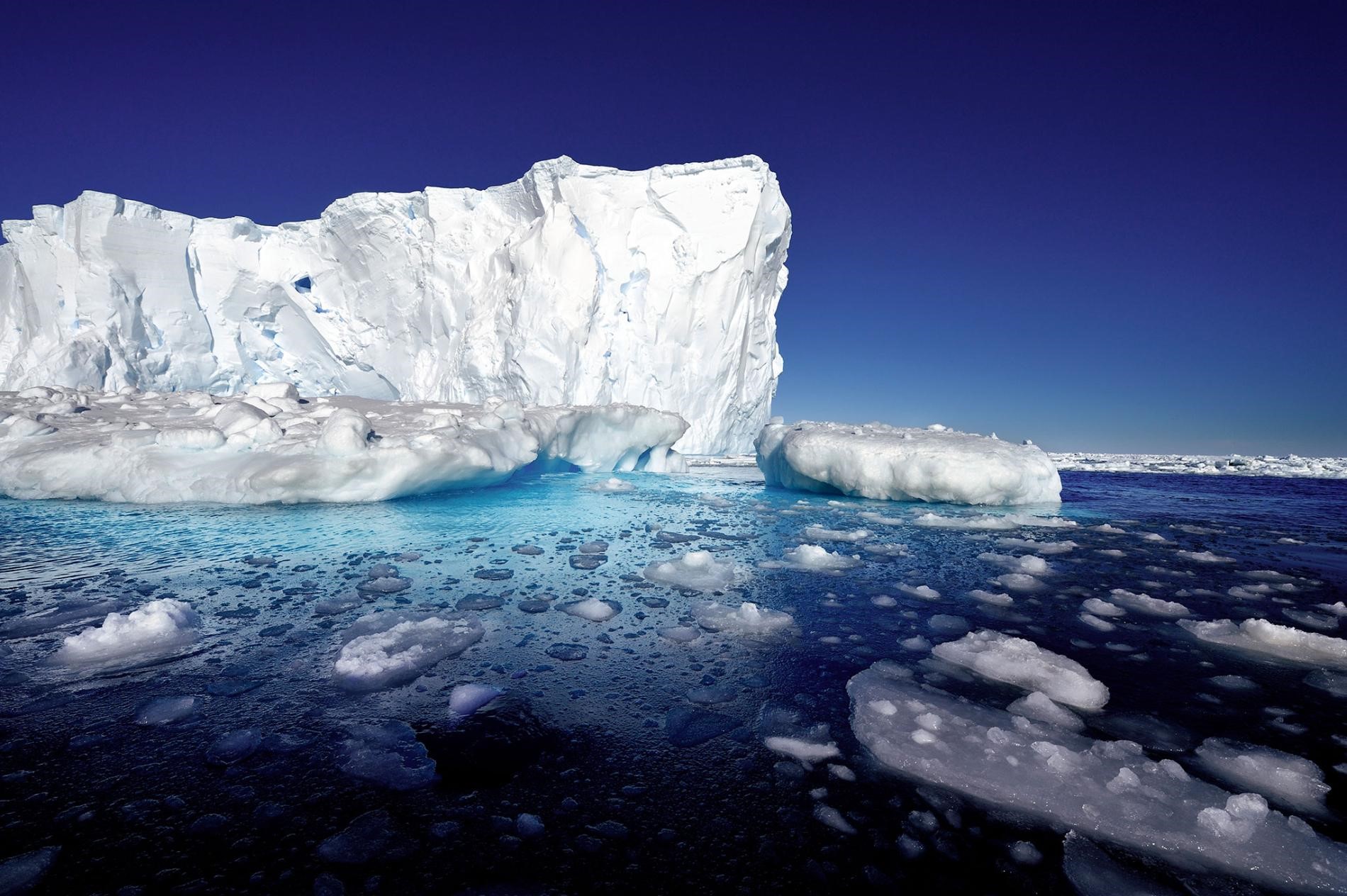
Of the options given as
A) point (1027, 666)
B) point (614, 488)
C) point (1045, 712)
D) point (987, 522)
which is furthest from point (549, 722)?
point (614, 488)

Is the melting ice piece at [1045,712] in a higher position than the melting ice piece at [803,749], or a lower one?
higher

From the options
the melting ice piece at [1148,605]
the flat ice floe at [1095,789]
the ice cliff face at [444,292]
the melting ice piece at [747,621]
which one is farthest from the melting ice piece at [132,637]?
the ice cliff face at [444,292]

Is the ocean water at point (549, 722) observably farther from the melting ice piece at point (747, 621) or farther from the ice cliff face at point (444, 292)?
the ice cliff face at point (444, 292)

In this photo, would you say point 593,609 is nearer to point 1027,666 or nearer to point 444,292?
point 1027,666

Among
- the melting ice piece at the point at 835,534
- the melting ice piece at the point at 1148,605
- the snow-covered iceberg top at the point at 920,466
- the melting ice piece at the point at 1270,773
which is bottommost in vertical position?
the melting ice piece at the point at 835,534

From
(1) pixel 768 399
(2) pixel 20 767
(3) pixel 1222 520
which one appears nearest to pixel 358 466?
(2) pixel 20 767

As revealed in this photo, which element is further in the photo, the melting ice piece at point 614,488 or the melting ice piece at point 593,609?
the melting ice piece at point 614,488

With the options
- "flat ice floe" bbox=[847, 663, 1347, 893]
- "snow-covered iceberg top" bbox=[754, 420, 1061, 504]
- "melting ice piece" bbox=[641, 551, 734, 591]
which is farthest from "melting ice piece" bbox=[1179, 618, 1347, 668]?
"snow-covered iceberg top" bbox=[754, 420, 1061, 504]
